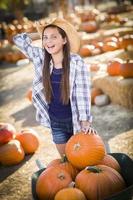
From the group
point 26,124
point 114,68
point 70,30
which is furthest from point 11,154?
point 114,68

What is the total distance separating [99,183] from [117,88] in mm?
3909

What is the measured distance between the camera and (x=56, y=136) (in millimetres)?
3988

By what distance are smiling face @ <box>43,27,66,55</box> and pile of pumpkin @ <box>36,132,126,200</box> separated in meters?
0.91

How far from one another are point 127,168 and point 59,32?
1.47m

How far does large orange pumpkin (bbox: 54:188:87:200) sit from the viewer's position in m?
2.81

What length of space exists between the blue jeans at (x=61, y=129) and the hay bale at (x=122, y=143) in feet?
3.92

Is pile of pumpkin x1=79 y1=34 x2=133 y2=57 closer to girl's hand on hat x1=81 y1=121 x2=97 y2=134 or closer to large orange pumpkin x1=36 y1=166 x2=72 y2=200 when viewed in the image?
girl's hand on hat x1=81 y1=121 x2=97 y2=134

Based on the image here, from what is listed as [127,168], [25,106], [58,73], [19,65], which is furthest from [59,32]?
[19,65]

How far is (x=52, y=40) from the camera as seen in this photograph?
365 cm

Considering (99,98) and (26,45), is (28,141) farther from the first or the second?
(99,98)

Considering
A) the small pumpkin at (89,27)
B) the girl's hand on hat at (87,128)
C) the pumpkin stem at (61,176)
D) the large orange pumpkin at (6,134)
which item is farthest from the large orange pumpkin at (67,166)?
the small pumpkin at (89,27)

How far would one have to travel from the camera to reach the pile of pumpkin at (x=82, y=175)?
2.89 m

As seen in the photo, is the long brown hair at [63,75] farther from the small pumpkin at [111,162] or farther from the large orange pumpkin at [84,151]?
the small pumpkin at [111,162]

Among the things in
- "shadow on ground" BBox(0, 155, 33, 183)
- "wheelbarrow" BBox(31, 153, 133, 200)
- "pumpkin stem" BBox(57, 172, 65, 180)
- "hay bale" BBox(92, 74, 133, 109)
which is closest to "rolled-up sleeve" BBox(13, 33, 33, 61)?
"wheelbarrow" BBox(31, 153, 133, 200)
